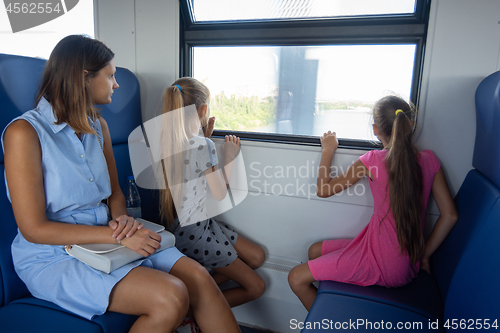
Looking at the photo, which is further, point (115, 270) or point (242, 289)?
point (242, 289)

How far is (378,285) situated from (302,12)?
57.4 inches

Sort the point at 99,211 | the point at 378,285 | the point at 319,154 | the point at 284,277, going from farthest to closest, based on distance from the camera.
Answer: the point at 284,277
the point at 319,154
the point at 378,285
the point at 99,211

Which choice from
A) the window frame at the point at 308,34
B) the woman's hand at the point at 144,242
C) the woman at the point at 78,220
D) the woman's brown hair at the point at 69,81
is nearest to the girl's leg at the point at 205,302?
the woman at the point at 78,220

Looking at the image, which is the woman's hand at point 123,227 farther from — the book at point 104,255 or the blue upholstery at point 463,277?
the blue upholstery at point 463,277

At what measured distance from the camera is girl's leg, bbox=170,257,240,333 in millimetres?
1265

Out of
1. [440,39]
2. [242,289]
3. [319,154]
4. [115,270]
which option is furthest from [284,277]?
[440,39]

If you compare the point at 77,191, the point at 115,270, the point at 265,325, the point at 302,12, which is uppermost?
the point at 302,12

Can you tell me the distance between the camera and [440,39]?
1.53 meters

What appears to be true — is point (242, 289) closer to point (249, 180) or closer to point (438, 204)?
point (249, 180)

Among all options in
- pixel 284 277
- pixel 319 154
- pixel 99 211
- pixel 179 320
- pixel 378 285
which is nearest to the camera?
pixel 179 320

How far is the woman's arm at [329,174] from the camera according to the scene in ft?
5.21

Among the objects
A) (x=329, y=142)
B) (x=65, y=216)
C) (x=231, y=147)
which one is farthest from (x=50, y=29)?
(x=329, y=142)

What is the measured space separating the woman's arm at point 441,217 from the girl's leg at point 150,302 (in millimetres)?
1135

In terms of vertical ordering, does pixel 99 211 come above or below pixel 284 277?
above
